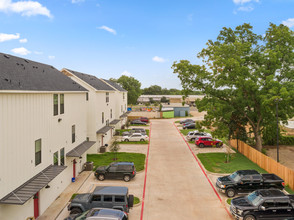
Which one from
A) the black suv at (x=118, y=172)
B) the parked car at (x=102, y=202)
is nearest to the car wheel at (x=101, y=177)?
the black suv at (x=118, y=172)

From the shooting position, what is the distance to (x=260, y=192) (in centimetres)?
1425

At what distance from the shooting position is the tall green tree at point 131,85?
3334 inches

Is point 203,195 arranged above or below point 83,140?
below

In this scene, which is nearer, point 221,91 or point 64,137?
point 64,137

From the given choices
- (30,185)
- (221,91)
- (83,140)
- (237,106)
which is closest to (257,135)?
(237,106)

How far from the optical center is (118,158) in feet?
85.7

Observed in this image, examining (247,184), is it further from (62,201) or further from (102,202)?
(62,201)

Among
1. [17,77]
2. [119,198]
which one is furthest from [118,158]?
[17,77]

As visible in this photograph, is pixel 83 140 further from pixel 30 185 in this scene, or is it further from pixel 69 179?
pixel 30 185

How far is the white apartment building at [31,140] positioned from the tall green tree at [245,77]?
16.4m

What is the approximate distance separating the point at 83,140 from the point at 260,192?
16704 mm

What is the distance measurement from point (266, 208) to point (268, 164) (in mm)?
9607

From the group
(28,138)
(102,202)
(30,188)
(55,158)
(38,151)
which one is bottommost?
(102,202)

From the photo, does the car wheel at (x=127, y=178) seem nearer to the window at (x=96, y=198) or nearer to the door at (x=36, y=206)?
the window at (x=96, y=198)
